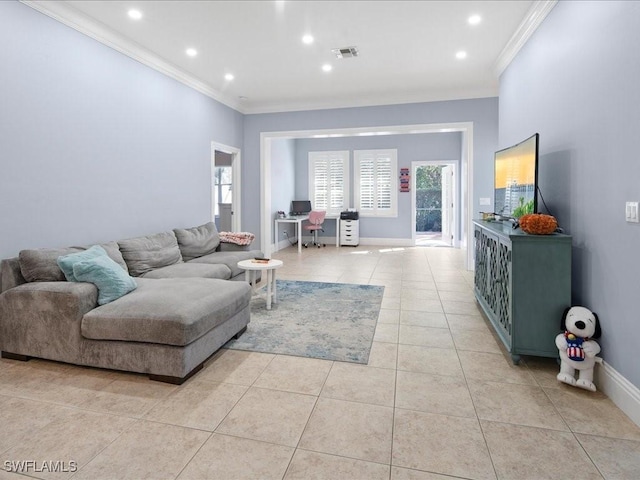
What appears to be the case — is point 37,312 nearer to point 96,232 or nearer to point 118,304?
point 118,304

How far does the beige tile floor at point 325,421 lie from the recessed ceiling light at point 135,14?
310 cm

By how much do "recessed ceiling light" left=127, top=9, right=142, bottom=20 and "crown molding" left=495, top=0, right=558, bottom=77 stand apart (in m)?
3.61

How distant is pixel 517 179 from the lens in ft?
11.2

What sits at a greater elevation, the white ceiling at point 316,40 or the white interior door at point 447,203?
the white ceiling at point 316,40

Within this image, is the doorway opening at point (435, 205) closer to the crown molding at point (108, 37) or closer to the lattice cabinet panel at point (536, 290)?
the crown molding at point (108, 37)

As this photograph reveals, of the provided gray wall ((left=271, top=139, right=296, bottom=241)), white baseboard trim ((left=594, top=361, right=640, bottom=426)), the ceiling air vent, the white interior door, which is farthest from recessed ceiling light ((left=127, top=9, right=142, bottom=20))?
the white interior door

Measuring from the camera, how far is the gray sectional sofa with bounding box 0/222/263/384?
7.85 feet

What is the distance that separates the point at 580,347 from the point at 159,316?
2649 millimetres

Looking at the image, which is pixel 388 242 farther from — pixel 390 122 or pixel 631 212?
pixel 631 212

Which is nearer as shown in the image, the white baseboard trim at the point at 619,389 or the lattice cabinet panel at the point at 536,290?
the white baseboard trim at the point at 619,389

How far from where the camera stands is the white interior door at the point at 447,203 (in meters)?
9.54

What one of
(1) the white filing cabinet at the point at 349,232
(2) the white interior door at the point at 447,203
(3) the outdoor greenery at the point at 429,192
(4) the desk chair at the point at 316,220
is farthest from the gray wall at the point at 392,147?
(3) the outdoor greenery at the point at 429,192

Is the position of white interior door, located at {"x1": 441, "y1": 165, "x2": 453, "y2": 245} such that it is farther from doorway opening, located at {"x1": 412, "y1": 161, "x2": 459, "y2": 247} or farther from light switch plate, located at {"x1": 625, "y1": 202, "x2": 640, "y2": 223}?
light switch plate, located at {"x1": 625, "y1": 202, "x2": 640, "y2": 223}

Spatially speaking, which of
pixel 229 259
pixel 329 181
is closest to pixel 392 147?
pixel 329 181
